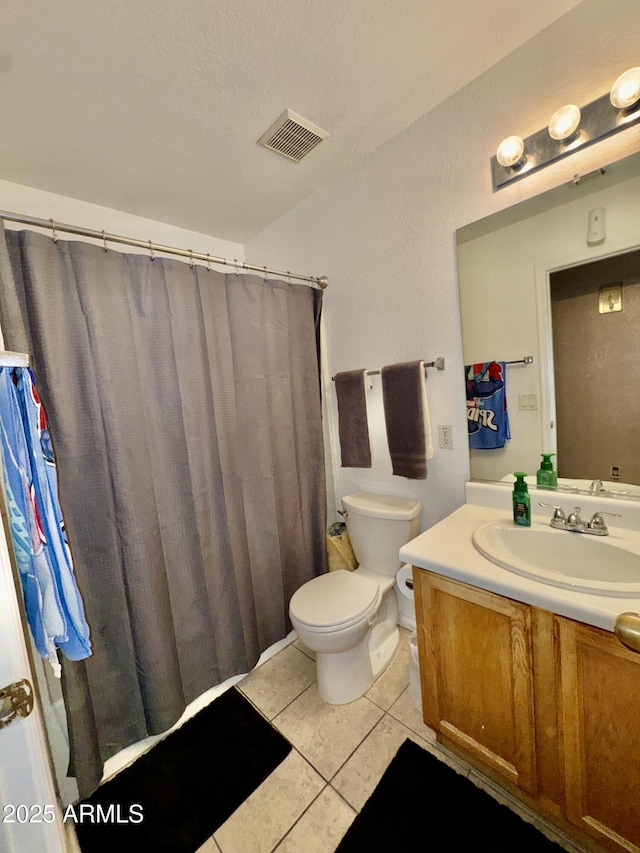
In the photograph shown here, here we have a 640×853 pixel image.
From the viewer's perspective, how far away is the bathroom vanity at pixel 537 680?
0.79 meters

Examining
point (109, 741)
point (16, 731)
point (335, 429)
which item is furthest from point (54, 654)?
point (335, 429)

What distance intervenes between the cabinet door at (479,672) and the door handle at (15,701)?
1.01 metres

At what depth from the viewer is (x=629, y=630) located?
71cm

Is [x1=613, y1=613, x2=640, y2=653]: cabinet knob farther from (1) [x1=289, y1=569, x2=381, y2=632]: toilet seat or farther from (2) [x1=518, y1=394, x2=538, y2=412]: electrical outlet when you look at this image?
(1) [x1=289, y1=569, x2=381, y2=632]: toilet seat

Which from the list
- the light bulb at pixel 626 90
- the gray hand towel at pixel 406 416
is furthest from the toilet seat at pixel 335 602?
the light bulb at pixel 626 90

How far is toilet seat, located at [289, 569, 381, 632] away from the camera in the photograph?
1349 mm

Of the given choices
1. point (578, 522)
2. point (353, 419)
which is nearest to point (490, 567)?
point (578, 522)

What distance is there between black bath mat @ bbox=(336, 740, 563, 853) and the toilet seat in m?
0.49

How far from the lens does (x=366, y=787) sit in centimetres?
113

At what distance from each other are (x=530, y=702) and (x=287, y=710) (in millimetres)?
1014

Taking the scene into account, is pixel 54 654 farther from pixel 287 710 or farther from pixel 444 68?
pixel 444 68

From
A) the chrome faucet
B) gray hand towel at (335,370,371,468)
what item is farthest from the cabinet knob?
gray hand towel at (335,370,371,468)

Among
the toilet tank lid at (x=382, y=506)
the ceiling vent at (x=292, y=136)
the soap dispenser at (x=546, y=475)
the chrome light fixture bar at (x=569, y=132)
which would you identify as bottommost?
the toilet tank lid at (x=382, y=506)

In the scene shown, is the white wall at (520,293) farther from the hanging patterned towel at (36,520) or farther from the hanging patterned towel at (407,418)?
the hanging patterned towel at (36,520)
